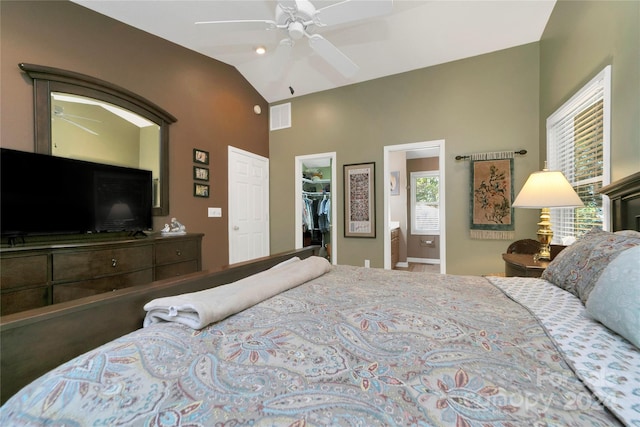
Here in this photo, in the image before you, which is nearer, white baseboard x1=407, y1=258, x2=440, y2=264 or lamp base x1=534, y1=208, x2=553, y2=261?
lamp base x1=534, y1=208, x2=553, y2=261

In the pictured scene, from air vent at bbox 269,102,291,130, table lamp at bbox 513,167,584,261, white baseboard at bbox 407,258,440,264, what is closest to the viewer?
table lamp at bbox 513,167,584,261

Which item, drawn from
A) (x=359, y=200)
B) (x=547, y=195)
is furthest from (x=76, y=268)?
(x=547, y=195)

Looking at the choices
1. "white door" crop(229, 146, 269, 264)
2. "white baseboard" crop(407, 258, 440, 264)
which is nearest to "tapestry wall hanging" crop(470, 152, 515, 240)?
"white baseboard" crop(407, 258, 440, 264)

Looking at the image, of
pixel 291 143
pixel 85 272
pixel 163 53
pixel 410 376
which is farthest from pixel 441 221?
pixel 163 53

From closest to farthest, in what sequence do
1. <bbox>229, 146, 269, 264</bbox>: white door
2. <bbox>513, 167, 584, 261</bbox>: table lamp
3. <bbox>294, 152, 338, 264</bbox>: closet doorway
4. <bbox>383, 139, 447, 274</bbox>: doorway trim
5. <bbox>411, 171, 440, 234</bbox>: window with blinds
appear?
<bbox>513, 167, 584, 261</bbox>: table lamp → <bbox>383, 139, 447, 274</bbox>: doorway trim → <bbox>229, 146, 269, 264</bbox>: white door → <bbox>294, 152, 338, 264</bbox>: closet doorway → <bbox>411, 171, 440, 234</bbox>: window with blinds

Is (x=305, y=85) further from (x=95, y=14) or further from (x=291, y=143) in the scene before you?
(x=95, y=14)

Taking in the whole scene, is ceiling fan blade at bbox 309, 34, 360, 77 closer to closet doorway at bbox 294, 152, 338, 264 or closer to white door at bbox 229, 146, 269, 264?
closet doorway at bbox 294, 152, 338, 264

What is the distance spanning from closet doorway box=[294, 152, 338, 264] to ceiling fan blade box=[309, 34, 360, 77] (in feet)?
5.20

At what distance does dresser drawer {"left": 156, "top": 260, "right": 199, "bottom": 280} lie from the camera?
2.36 m

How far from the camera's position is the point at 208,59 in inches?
133

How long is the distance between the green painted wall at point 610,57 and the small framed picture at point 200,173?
3.74 meters

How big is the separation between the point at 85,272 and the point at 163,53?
2.45 m

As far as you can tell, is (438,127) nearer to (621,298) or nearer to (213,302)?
(621,298)

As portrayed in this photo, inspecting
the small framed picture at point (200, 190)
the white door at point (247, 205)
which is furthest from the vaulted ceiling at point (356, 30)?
the small framed picture at point (200, 190)
